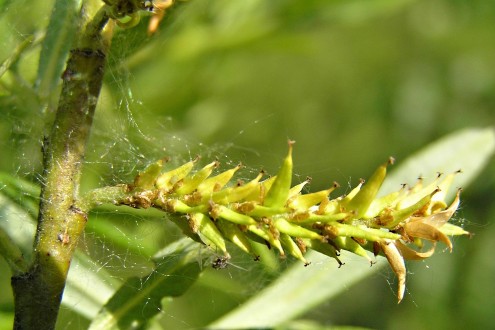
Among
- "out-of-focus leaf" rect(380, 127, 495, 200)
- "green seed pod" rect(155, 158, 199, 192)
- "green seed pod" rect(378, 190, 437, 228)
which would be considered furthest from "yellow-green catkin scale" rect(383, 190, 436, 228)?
"out-of-focus leaf" rect(380, 127, 495, 200)

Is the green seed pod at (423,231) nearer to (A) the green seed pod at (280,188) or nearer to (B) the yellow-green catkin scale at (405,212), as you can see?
(B) the yellow-green catkin scale at (405,212)

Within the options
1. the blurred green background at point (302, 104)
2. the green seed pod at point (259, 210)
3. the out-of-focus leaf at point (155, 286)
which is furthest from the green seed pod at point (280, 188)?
the blurred green background at point (302, 104)

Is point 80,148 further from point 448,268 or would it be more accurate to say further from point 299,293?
point 448,268

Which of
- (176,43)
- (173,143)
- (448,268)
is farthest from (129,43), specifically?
(448,268)

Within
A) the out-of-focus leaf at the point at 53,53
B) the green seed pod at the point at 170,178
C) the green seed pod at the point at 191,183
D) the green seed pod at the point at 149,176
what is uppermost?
the out-of-focus leaf at the point at 53,53

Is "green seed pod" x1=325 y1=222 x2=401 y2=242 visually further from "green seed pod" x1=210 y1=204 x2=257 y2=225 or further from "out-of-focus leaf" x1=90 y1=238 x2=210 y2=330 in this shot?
"out-of-focus leaf" x1=90 y1=238 x2=210 y2=330
